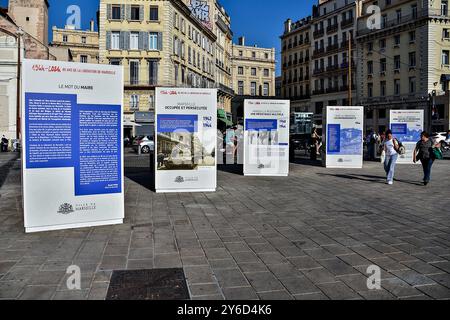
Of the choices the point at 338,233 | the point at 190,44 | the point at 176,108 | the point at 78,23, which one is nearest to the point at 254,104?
the point at 176,108

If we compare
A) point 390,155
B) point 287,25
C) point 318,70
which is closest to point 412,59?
point 318,70

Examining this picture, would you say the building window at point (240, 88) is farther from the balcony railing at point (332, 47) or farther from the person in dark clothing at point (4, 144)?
the person in dark clothing at point (4, 144)

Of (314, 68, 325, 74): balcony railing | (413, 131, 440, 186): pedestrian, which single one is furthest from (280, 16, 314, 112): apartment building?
(413, 131, 440, 186): pedestrian

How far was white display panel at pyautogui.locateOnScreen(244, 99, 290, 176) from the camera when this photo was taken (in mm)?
14555

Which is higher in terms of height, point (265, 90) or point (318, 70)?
point (318, 70)

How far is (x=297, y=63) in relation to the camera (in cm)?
7781

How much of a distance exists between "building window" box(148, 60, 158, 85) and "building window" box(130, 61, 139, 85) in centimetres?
135

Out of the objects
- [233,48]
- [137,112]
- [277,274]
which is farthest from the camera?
[233,48]

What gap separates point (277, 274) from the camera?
472cm

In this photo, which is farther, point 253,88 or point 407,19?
point 253,88

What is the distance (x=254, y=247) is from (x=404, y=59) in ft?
177

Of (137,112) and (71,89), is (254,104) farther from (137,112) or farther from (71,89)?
(137,112)

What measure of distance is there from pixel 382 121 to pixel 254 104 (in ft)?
149

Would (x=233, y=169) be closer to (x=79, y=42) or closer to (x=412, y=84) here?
(x=412, y=84)
